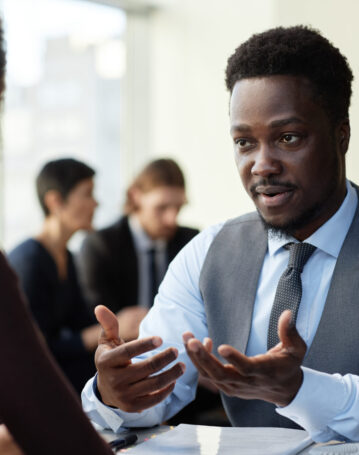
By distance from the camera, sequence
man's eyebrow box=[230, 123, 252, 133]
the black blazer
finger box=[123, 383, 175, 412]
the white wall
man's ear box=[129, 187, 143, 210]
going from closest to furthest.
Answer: finger box=[123, 383, 175, 412]
man's eyebrow box=[230, 123, 252, 133]
the black blazer
man's ear box=[129, 187, 143, 210]
the white wall

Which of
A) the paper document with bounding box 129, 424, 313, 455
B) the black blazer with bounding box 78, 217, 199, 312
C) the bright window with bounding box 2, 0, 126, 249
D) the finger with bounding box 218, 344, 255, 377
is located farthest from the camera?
the bright window with bounding box 2, 0, 126, 249

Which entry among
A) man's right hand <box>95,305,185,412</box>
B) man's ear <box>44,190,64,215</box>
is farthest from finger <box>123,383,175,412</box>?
man's ear <box>44,190,64,215</box>

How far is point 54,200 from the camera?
3.46 meters

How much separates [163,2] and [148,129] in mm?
908

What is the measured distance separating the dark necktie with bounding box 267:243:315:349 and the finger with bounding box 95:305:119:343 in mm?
366

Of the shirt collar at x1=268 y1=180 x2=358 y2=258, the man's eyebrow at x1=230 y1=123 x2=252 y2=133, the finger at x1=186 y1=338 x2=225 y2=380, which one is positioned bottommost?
the finger at x1=186 y1=338 x2=225 y2=380

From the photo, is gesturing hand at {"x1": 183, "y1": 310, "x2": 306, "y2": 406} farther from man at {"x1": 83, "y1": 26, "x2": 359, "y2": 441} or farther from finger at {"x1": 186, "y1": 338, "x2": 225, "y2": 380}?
man at {"x1": 83, "y1": 26, "x2": 359, "y2": 441}

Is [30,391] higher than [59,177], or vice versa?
[59,177]

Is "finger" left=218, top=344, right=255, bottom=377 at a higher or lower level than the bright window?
lower

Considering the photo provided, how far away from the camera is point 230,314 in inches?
61.6

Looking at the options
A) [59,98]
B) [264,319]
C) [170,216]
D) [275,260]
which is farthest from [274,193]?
[59,98]

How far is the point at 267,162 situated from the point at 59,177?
213 centimetres

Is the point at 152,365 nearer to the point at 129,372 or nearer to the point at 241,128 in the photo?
the point at 129,372

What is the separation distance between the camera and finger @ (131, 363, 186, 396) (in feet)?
4.14
